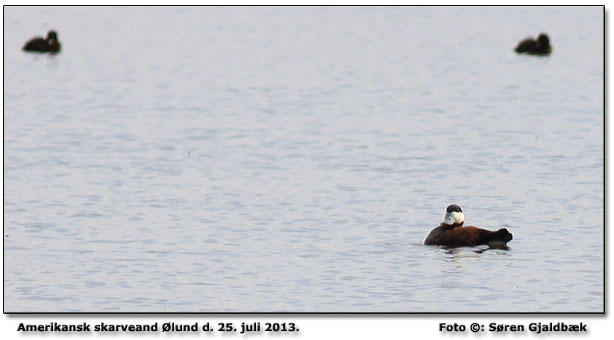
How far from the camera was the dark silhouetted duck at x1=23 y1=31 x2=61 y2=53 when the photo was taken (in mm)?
33344

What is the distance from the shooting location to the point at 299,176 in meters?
19.1

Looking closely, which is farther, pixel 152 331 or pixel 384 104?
pixel 384 104

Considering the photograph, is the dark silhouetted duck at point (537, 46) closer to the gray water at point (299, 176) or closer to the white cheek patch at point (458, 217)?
the gray water at point (299, 176)

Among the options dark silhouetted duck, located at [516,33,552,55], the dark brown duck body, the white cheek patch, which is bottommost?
the dark brown duck body

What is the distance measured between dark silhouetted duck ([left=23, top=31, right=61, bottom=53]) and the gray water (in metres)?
0.32

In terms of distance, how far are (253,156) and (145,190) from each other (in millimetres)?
2612

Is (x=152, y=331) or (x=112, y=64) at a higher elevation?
(x=112, y=64)

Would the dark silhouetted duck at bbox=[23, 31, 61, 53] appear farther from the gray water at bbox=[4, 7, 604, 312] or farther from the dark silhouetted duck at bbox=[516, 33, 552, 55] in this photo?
the dark silhouetted duck at bbox=[516, 33, 552, 55]

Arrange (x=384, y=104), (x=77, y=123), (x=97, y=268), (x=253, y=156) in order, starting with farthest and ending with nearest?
(x=384, y=104), (x=77, y=123), (x=253, y=156), (x=97, y=268)

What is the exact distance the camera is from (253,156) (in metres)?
20.4

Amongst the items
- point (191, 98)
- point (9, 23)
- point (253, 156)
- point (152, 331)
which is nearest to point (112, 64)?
point (191, 98)

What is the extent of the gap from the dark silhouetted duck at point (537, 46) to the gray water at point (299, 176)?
1.03 feet

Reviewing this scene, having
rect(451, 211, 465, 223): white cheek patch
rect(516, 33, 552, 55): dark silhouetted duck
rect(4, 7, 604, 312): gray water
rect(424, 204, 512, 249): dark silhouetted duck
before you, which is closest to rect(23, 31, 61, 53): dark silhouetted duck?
rect(4, 7, 604, 312): gray water

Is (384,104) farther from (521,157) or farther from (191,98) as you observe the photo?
(521,157)
